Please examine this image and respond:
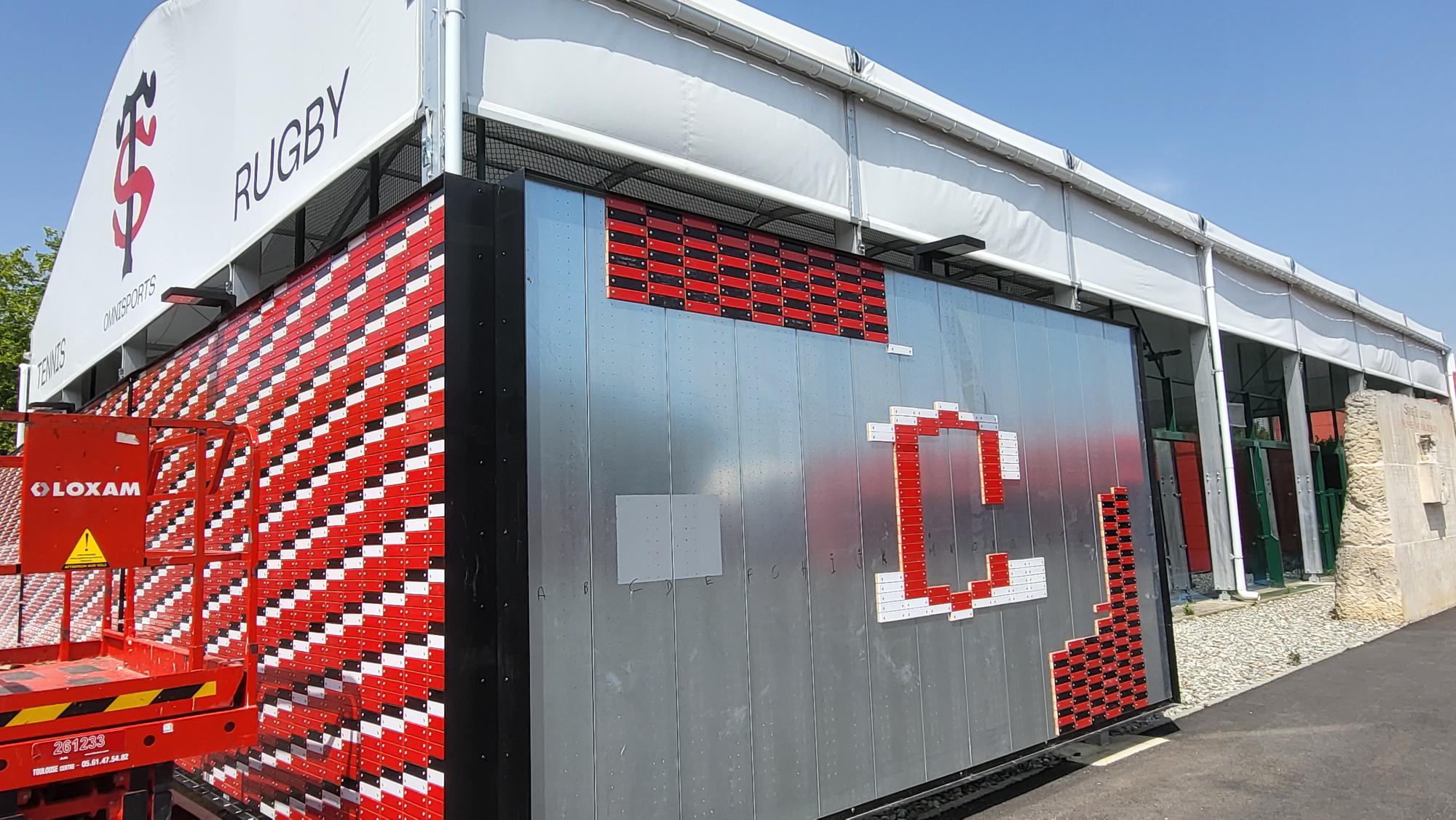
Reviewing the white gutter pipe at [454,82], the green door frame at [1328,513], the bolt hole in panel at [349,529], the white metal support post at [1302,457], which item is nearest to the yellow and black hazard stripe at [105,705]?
the bolt hole in panel at [349,529]

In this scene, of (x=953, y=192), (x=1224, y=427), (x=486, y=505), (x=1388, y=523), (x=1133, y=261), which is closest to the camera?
(x=486, y=505)

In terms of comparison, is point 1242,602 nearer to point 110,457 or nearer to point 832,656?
point 832,656

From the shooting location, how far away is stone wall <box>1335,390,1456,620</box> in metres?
12.4

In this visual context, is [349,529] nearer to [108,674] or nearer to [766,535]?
[108,674]

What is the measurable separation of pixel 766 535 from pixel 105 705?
10.00 feet

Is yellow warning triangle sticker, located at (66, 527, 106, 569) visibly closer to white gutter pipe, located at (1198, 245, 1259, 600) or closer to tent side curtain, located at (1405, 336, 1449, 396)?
white gutter pipe, located at (1198, 245, 1259, 600)

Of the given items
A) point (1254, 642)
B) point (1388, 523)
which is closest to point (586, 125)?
point (1254, 642)

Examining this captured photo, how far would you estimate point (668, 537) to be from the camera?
14.5ft

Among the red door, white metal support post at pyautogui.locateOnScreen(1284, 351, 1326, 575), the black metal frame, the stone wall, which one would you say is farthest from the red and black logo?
the red door

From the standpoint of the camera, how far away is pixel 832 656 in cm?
509

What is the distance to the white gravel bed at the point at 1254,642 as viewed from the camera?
9102mm

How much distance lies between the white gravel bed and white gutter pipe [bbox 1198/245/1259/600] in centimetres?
61

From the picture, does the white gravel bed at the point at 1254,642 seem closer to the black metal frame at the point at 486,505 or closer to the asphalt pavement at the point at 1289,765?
the asphalt pavement at the point at 1289,765

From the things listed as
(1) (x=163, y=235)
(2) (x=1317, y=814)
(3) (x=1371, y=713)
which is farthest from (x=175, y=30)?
(3) (x=1371, y=713)
